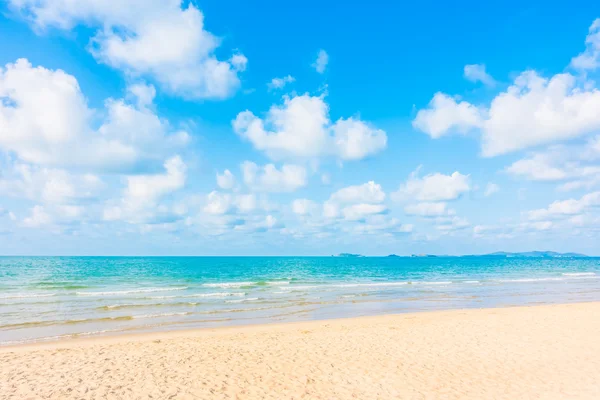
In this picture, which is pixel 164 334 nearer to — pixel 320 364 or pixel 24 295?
pixel 320 364

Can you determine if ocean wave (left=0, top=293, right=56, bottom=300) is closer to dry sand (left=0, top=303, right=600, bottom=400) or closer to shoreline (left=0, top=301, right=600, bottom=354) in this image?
shoreline (left=0, top=301, right=600, bottom=354)

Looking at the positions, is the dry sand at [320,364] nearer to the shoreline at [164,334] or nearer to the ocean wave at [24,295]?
the shoreline at [164,334]

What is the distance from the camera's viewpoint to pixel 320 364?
1142 centimetres

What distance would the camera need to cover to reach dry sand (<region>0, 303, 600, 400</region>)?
9266 mm

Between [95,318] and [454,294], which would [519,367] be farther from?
[454,294]

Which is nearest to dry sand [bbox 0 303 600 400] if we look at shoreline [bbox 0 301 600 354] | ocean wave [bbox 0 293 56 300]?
shoreline [bbox 0 301 600 354]

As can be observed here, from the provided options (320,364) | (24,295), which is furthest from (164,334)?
(24,295)

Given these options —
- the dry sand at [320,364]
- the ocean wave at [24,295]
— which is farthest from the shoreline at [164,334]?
the ocean wave at [24,295]

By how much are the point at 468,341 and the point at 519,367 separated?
10.2ft

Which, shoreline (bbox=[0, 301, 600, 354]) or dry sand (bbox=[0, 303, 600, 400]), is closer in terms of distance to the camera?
dry sand (bbox=[0, 303, 600, 400])

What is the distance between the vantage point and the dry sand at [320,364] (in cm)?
927

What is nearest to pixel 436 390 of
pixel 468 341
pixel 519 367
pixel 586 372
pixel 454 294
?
pixel 519 367

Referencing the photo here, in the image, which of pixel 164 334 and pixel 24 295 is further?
pixel 24 295

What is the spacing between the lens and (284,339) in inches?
584
